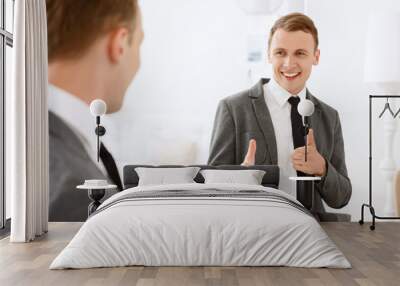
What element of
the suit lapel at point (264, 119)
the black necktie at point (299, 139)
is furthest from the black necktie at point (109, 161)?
the black necktie at point (299, 139)

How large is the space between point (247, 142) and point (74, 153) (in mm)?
2027

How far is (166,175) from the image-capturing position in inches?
276

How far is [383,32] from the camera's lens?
7098mm

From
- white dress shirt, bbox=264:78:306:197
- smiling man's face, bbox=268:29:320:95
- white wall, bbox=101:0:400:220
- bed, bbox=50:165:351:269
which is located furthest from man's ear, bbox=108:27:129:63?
bed, bbox=50:165:351:269

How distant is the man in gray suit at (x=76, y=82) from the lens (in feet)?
24.7

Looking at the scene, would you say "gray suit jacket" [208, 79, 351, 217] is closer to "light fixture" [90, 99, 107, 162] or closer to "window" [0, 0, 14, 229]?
"light fixture" [90, 99, 107, 162]

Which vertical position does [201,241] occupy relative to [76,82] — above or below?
below

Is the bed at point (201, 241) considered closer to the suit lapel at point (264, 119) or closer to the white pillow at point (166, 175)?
the white pillow at point (166, 175)

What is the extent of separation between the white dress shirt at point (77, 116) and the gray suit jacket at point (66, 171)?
0.17 feet

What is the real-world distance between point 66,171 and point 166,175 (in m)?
1.32

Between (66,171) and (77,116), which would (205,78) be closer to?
(77,116)

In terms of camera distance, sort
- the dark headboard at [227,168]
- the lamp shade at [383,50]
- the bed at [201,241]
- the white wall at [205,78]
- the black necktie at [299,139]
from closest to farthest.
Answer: the bed at [201,241], the lamp shade at [383,50], the dark headboard at [227,168], the black necktie at [299,139], the white wall at [205,78]

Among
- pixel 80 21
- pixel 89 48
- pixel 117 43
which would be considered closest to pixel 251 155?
pixel 117 43

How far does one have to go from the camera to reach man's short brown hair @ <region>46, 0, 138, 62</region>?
7.55 metres
